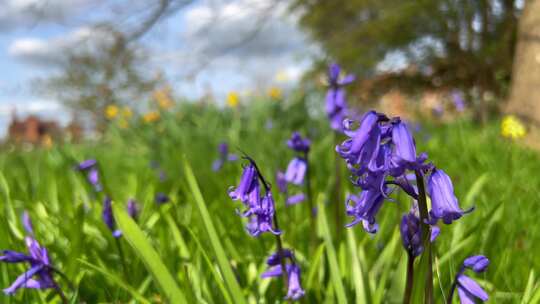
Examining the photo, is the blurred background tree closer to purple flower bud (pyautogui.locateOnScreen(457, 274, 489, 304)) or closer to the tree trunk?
the tree trunk

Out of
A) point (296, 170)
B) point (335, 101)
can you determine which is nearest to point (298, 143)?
point (296, 170)

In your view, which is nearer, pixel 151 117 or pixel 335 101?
pixel 335 101

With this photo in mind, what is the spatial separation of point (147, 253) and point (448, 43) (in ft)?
38.3

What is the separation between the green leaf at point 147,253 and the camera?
1240 mm

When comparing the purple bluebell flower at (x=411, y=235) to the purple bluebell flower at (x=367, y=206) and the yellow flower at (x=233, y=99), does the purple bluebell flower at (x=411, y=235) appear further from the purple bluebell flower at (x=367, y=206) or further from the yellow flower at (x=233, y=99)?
the yellow flower at (x=233, y=99)

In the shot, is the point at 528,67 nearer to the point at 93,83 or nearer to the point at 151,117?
the point at 151,117

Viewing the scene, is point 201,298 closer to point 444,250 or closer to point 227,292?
point 227,292

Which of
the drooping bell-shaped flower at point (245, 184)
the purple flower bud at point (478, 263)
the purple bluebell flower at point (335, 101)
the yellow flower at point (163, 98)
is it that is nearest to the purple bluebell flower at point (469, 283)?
the purple flower bud at point (478, 263)

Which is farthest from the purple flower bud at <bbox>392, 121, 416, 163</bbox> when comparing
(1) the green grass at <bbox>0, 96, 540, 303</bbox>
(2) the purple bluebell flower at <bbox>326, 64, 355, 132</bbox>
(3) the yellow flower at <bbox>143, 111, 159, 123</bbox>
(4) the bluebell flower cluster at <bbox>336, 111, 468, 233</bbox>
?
(3) the yellow flower at <bbox>143, 111, 159, 123</bbox>

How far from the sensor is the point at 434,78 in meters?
12.4

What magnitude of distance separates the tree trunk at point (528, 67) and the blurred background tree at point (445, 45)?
419 cm

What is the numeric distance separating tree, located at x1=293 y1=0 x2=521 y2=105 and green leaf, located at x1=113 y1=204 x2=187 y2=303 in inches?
372

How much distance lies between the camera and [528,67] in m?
5.84

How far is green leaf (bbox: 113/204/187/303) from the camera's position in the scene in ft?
4.07
